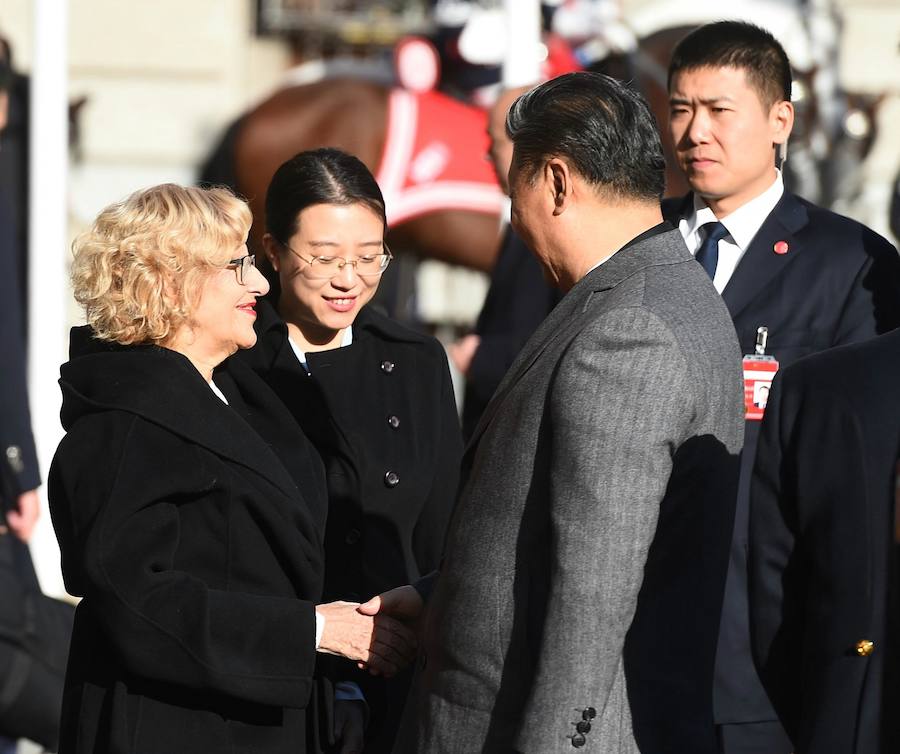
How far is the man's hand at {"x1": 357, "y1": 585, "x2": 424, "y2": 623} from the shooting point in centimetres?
260

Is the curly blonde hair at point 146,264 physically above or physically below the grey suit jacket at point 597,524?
above

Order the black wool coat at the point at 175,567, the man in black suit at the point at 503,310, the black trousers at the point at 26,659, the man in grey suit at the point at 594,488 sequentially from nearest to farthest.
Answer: the man in grey suit at the point at 594,488 → the black wool coat at the point at 175,567 → the black trousers at the point at 26,659 → the man in black suit at the point at 503,310

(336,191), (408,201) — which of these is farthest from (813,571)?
(408,201)

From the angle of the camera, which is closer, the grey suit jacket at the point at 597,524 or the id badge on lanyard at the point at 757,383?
the grey suit jacket at the point at 597,524

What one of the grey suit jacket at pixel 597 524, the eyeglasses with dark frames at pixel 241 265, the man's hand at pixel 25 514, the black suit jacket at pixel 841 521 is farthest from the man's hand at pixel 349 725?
the man's hand at pixel 25 514

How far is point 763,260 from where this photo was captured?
3176mm

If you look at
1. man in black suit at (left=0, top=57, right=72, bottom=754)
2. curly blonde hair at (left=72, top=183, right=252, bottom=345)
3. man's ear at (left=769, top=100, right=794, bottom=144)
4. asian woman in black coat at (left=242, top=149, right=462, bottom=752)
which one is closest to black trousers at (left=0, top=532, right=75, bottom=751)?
man in black suit at (left=0, top=57, right=72, bottom=754)

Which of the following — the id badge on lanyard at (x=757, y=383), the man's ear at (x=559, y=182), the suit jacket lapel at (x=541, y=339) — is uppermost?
the man's ear at (x=559, y=182)

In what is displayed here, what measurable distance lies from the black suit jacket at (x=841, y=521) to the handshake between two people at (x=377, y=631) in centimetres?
73

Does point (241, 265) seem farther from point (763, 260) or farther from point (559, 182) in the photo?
point (763, 260)

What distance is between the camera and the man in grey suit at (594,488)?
6.91ft

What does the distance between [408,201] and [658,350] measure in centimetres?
560

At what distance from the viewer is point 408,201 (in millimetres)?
7648

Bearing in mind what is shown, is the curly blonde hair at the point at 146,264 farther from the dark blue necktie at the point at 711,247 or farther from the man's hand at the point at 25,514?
the man's hand at the point at 25,514
